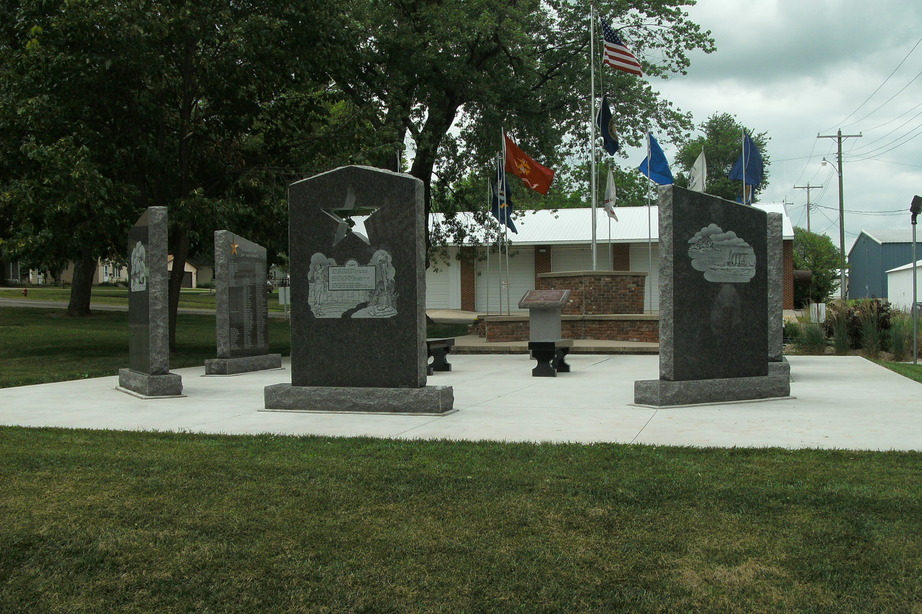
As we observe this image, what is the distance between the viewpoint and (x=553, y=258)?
1650 inches

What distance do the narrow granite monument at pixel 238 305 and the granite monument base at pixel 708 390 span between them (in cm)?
798

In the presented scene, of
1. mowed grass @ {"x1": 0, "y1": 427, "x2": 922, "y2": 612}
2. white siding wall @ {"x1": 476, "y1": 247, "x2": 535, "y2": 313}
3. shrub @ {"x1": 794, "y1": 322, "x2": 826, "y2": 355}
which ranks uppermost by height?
white siding wall @ {"x1": 476, "y1": 247, "x2": 535, "y2": 313}

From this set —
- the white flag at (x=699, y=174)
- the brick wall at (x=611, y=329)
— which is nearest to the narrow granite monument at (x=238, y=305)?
the brick wall at (x=611, y=329)

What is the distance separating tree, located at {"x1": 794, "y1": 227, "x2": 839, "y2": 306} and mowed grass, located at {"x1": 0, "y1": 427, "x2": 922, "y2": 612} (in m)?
37.0

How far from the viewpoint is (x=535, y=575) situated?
394 cm

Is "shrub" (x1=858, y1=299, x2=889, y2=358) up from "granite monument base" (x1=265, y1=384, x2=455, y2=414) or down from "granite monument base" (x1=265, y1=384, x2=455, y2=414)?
up

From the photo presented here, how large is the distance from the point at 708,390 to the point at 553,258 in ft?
106

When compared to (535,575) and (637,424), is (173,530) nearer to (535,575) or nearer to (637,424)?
(535,575)

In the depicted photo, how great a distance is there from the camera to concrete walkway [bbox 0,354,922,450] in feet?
25.1

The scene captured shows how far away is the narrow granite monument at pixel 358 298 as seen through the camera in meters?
9.42

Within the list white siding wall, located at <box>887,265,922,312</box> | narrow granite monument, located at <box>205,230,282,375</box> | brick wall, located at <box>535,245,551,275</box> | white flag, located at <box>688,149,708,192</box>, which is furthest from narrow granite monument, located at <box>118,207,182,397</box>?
white siding wall, located at <box>887,265,922,312</box>

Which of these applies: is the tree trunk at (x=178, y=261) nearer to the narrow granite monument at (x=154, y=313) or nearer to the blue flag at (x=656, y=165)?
the narrow granite monument at (x=154, y=313)

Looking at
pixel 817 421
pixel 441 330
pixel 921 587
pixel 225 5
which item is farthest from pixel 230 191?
pixel 921 587

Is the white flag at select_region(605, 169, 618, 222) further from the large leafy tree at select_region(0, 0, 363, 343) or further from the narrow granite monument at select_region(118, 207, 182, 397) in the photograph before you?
the narrow granite monument at select_region(118, 207, 182, 397)
